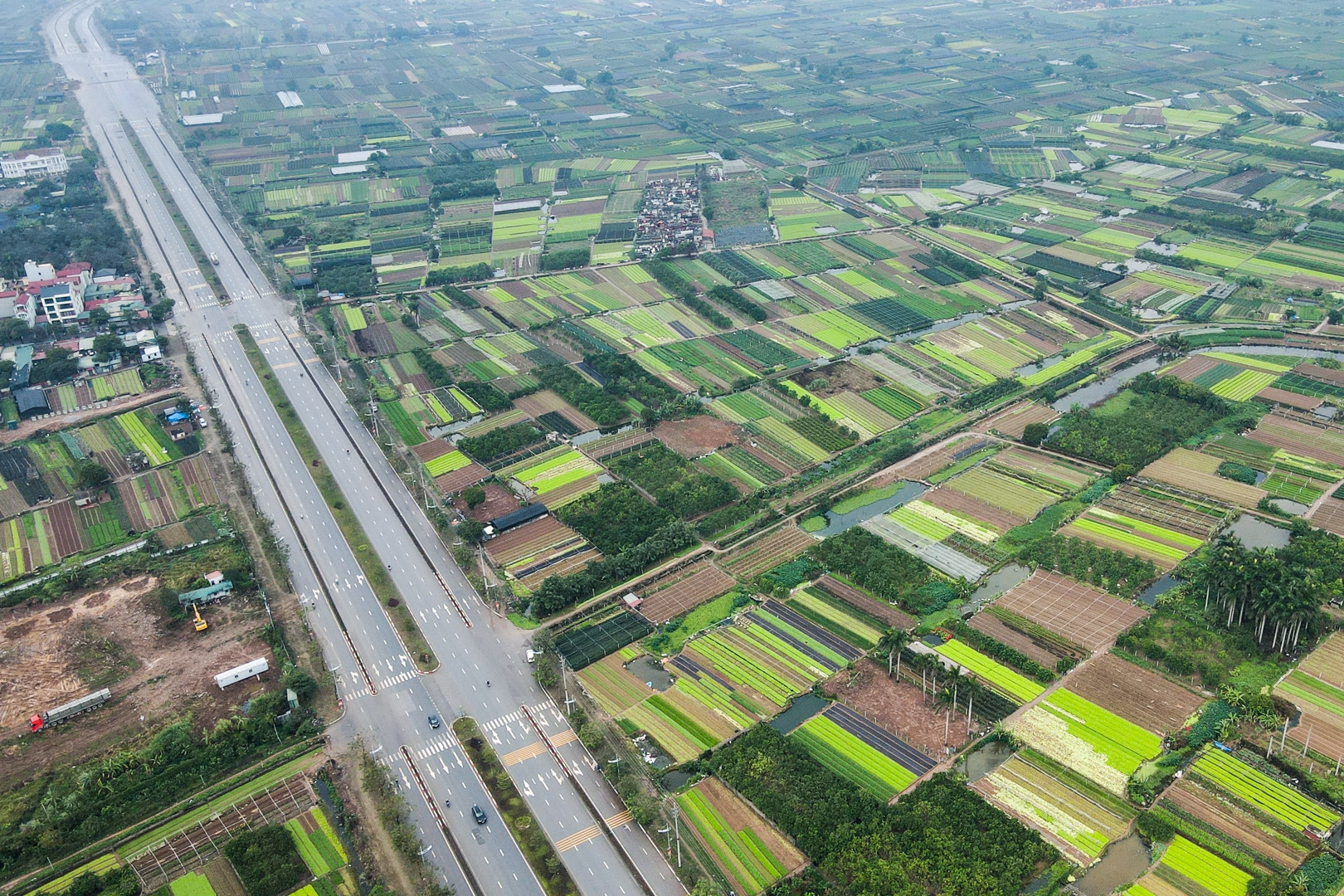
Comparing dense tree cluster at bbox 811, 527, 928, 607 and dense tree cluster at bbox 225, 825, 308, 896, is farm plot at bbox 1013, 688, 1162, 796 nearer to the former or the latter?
dense tree cluster at bbox 811, 527, 928, 607

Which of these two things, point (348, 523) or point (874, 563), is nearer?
point (874, 563)

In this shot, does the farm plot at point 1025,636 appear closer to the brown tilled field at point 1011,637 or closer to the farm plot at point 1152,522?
the brown tilled field at point 1011,637

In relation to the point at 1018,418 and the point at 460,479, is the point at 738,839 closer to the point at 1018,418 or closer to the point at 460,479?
the point at 460,479

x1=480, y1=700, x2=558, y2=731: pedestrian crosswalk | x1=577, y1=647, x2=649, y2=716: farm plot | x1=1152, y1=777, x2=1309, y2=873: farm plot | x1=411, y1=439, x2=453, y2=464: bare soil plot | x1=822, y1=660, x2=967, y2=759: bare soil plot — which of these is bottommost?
x1=411, y1=439, x2=453, y2=464: bare soil plot

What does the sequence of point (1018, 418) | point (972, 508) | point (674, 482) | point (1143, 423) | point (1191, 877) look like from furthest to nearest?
1. point (1018, 418)
2. point (1143, 423)
3. point (674, 482)
4. point (972, 508)
5. point (1191, 877)

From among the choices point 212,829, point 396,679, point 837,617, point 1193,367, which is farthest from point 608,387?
point 1193,367

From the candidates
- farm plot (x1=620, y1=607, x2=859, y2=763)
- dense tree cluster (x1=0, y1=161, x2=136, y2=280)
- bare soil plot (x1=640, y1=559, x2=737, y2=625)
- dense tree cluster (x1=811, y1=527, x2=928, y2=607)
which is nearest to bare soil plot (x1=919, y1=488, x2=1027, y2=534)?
dense tree cluster (x1=811, y1=527, x2=928, y2=607)

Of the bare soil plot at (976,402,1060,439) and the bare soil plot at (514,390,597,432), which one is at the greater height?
the bare soil plot at (976,402,1060,439)
